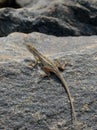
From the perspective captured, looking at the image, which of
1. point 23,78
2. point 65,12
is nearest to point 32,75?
point 23,78

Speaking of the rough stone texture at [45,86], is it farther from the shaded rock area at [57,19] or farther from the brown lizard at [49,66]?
the shaded rock area at [57,19]

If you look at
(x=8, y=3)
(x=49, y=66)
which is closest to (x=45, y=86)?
(x=49, y=66)

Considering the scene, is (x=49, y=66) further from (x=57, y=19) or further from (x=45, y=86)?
(x=57, y=19)

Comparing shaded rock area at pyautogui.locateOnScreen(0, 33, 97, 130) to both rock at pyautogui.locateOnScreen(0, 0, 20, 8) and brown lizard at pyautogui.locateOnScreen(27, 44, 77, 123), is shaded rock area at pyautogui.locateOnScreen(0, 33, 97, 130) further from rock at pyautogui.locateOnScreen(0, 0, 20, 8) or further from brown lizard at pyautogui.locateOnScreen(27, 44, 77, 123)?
rock at pyautogui.locateOnScreen(0, 0, 20, 8)

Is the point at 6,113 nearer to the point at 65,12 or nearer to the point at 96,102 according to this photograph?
the point at 96,102

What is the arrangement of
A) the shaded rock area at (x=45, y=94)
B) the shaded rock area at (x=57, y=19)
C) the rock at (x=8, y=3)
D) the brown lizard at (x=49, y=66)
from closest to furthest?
the shaded rock area at (x=45, y=94) → the brown lizard at (x=49, y=66) → the shaded rock area at (x=57, y=19) → the rock at (x=8, y=3)

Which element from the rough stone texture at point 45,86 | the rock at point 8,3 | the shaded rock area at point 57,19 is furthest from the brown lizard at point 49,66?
the rock at point 8,3
